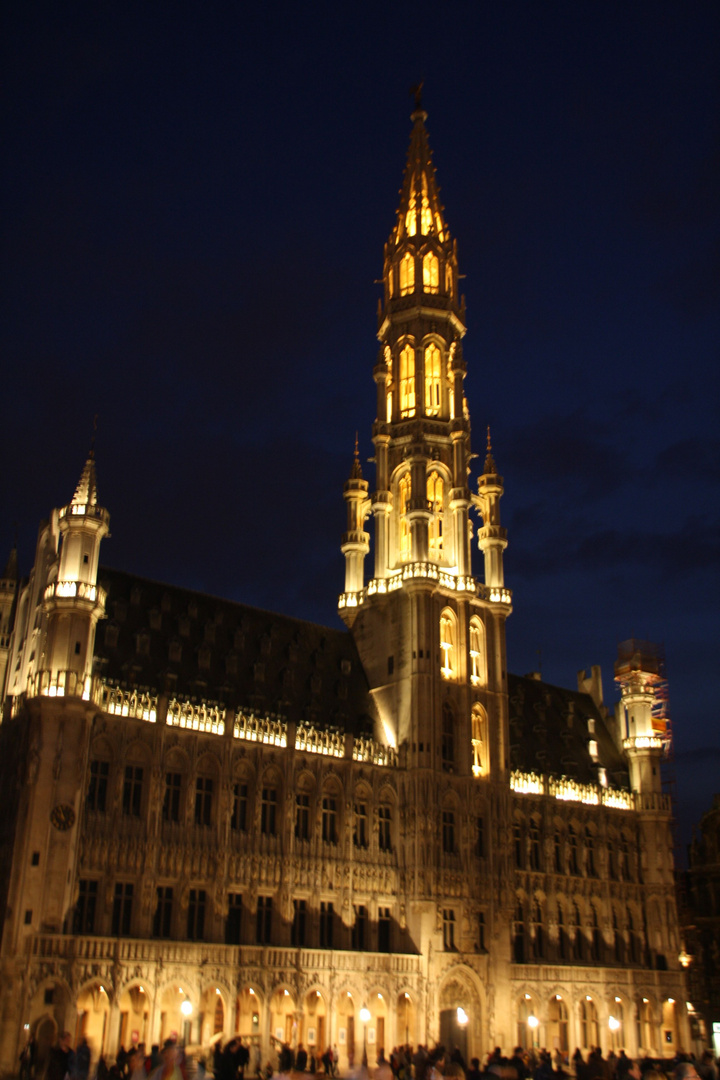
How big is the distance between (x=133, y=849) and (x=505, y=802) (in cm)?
2530

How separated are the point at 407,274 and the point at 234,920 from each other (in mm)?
48258

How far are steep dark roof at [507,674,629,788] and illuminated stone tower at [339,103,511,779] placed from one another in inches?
287

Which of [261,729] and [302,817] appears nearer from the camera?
[261,729]

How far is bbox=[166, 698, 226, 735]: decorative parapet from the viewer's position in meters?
54.2

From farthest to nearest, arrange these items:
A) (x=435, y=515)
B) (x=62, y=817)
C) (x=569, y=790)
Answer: (x=569, y=790) < (x=435, y=515) < (x=62, y=817)

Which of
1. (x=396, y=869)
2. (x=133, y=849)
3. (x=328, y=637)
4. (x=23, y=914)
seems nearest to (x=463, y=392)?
(x=328, y=637)

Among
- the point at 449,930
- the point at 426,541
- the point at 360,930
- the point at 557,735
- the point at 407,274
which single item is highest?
the point at 407,274

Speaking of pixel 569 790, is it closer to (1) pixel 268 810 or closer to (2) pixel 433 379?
(1) pixel 268 810

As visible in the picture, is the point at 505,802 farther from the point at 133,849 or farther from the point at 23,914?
the point at 23,914

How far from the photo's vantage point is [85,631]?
171 ft

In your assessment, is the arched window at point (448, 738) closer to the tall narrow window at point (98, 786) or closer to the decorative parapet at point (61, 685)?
the tall narrow window at point (98, 786)

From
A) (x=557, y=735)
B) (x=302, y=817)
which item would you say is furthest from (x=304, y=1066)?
(x=557, y=735)

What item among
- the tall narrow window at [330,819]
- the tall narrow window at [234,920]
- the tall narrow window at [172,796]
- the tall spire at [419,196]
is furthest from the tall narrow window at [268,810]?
the tall spire at [419,196]

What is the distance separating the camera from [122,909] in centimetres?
4959
